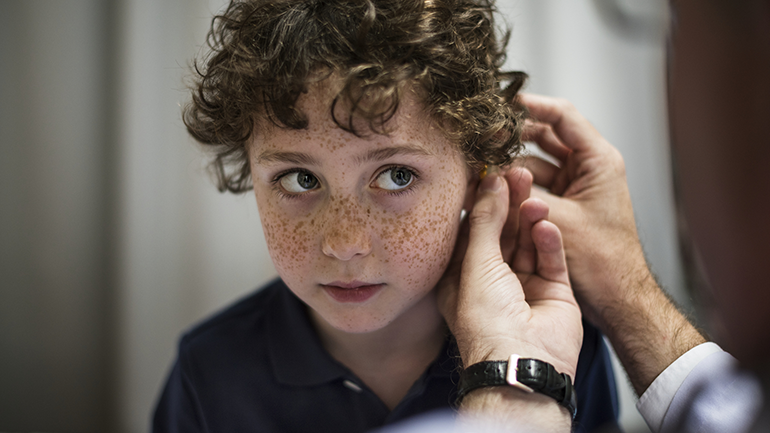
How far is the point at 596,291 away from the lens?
0.98 metres

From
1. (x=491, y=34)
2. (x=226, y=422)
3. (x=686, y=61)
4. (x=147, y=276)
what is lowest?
(x=226, y=422)

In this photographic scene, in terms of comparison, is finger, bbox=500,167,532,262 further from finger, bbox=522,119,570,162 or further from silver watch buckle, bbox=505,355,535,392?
silver watch buckle, bbox=505,355,535,392

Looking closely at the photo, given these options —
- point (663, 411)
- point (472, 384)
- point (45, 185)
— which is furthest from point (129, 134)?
point (663, 411)

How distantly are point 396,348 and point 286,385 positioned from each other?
9.0 inches

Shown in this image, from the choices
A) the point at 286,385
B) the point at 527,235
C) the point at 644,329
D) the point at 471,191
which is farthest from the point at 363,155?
the point at 644,329

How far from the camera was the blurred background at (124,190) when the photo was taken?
146 cm

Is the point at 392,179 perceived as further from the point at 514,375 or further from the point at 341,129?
the point at 514,375

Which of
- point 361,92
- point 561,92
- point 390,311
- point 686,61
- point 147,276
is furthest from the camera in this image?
point 147,276

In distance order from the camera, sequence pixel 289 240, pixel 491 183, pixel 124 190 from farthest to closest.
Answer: pixel 124 190 → pixel 491 183 → pixel 289 240

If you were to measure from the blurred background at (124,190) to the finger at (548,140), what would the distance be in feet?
1.30

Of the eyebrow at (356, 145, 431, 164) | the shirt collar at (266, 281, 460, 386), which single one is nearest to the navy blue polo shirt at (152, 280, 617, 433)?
the shirt collar at (266, 281, 460, 386)

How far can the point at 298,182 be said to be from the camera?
0.82m

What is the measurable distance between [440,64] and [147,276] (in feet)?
4.18

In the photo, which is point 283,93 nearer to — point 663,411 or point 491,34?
point 491,34
